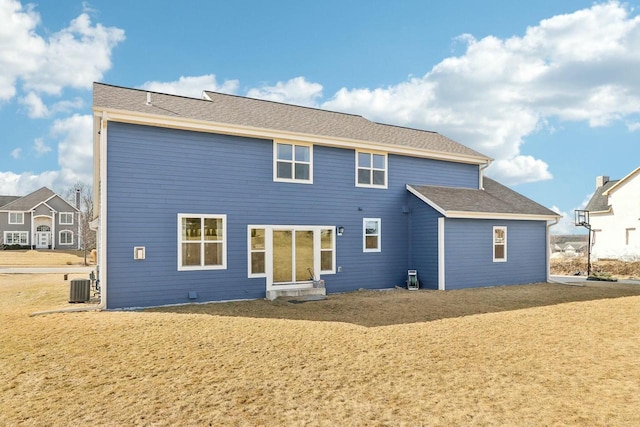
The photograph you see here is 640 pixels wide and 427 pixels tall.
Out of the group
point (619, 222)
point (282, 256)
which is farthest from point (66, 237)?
point (619, 222)

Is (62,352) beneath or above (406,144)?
beneath

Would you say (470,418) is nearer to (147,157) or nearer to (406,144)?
(147,157)

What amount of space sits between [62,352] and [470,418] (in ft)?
21.3

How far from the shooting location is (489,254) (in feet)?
52.9

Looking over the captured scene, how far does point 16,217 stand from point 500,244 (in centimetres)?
5557

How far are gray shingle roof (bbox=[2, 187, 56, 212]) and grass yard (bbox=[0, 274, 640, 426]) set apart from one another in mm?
48339

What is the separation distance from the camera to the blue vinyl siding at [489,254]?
15023mm

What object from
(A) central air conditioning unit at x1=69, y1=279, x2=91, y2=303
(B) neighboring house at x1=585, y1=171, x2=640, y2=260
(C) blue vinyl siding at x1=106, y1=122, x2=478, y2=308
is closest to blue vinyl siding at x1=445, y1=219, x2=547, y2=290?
(C) blue vinyl siding at x1=106, y1=122, x2=478, y2=308

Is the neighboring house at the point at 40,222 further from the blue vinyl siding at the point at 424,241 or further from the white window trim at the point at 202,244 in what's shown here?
the blue vinyl siding at the point at 424,241

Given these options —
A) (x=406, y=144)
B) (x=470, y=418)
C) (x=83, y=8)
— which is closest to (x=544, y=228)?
(x=406, y=144)

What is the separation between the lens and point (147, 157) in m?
11.5

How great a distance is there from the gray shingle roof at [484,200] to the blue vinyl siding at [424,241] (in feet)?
1.67

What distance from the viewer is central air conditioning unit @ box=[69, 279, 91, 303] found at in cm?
1170

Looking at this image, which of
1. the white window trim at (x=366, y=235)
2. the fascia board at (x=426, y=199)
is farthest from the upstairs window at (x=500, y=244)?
the white window trim at (x=366, y=235)
